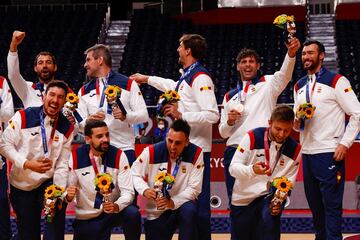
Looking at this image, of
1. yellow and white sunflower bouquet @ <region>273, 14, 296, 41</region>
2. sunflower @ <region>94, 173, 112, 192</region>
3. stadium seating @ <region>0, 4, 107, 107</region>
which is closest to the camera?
sunflower @ <region>94, 173, 112, 192</region>

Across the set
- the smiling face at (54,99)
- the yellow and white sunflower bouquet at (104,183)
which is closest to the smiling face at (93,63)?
the smiling face at (54,99)

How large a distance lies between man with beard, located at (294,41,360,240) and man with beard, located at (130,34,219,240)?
761 millimetres

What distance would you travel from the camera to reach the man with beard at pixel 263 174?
5.88 meters

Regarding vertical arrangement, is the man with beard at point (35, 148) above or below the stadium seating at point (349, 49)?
below

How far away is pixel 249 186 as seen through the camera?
6152mm

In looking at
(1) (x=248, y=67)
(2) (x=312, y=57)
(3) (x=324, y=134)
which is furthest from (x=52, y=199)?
(2) (x=312, y=57)

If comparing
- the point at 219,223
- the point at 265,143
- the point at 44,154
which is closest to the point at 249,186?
the point at 265,143

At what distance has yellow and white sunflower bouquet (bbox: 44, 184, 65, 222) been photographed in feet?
18.9

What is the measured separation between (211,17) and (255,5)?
114 centimetres

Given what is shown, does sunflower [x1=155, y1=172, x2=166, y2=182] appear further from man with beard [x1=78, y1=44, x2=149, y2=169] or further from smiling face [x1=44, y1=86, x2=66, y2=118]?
smiling face [x1=44, y1=86, x2=66, y2=118]

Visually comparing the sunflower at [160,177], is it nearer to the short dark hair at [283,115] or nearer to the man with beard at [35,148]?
the man with beard at [35,148]

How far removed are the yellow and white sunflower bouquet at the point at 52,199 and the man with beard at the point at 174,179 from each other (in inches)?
23.3


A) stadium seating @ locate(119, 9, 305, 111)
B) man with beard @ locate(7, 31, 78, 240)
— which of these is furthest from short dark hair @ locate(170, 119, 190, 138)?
stadium seating @ locate(119, 9, 305, 111)

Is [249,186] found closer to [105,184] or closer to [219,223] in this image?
[105,184]
